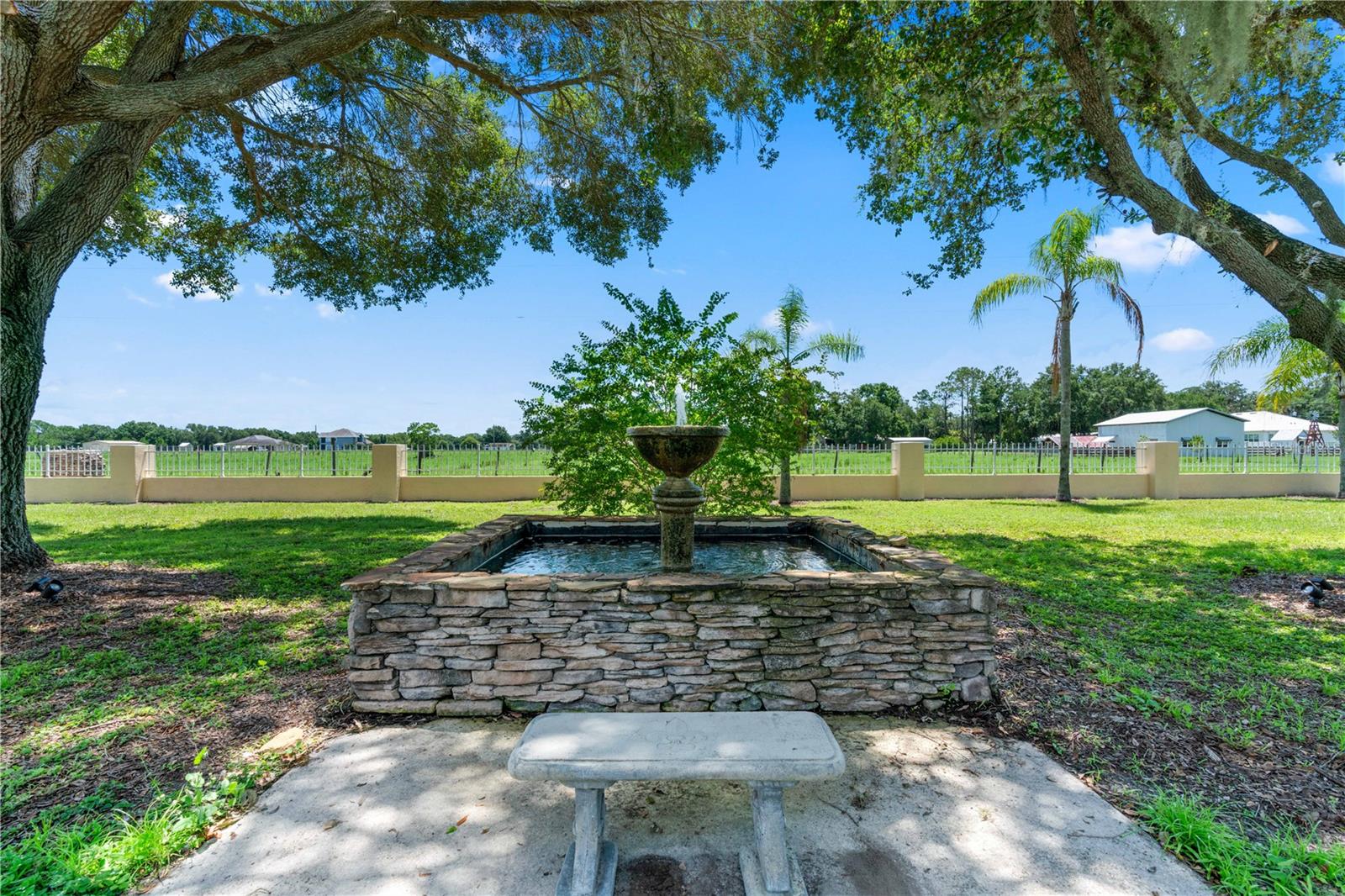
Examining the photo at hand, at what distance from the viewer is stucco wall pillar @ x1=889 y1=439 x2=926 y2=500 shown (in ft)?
41.8

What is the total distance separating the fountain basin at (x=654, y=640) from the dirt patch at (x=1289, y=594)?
13.1 feet

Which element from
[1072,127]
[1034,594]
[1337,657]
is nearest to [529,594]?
[1034,594]

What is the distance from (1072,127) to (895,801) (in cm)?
673

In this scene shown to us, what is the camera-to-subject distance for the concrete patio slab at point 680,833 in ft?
5.87

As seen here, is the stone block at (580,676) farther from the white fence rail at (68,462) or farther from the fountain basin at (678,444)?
the white fence rail at (68,462)

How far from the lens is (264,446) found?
1300cm

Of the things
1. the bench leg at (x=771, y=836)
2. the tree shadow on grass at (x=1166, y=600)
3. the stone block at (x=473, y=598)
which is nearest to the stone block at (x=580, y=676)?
the stone block at (x=473, y=598)

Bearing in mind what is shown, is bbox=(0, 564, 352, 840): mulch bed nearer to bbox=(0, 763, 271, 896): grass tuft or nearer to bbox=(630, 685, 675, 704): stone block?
bbox=(0, 763, 271, 896): grass tuft

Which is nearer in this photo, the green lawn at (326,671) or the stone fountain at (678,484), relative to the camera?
the green lawn at (326,671)

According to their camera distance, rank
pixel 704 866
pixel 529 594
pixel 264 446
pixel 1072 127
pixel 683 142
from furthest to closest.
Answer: pixel 264 446 → pixel 683 142 → pixel 1072 127 → pixel 529 594 → pixel 704 866

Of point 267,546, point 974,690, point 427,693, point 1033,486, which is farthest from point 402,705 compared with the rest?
point 1033,486

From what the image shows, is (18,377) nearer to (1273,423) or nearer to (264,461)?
(264,461)

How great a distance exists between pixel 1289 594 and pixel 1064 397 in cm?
801

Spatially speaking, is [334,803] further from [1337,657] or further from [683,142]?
[683,142]
